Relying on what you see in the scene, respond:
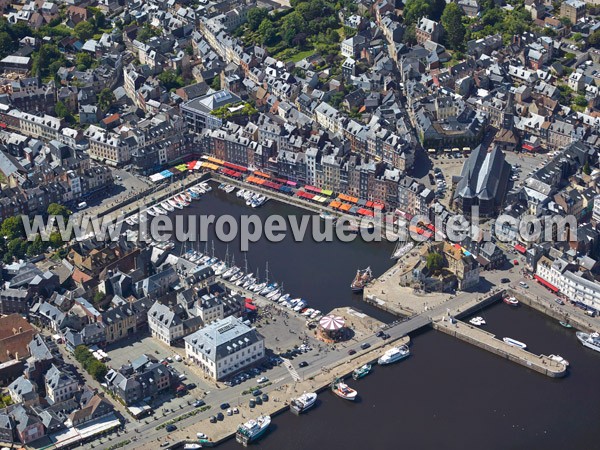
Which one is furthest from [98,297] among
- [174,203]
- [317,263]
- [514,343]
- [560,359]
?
[560,359]

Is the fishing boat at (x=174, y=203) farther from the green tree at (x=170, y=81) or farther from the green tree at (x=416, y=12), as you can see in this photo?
the green tree at (x=416, y=12)

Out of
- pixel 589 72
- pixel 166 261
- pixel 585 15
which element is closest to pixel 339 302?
pixel 166 261

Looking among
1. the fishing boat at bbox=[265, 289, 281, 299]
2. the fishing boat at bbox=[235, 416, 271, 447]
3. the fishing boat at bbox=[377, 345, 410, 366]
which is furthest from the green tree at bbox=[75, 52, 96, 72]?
the fishing boat at bbox=[235, 416, 271, 447]

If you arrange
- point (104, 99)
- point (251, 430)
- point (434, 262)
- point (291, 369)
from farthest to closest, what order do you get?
point (104, 99) < point (434, 262) < point (291, 369) < point (251, 430)

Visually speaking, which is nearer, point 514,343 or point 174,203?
point 514,343

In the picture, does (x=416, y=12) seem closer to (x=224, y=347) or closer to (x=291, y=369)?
(x=291, y=369)

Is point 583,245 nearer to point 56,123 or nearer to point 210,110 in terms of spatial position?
point 210,110

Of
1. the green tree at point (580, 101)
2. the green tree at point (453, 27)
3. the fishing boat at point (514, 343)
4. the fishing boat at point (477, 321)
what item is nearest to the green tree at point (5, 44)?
the green tree at point (453, 27)
